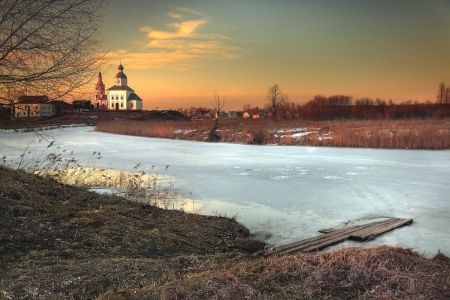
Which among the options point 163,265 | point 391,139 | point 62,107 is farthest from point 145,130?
point 163,265

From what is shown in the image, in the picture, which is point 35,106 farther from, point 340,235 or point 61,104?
point 340,235

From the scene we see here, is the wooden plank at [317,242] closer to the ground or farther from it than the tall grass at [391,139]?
closer to the ground

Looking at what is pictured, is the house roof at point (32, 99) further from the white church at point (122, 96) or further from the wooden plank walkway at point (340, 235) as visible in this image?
the white church at point (122, 96)

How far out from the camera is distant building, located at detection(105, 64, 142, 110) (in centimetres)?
10632

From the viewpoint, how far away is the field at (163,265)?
133 inches

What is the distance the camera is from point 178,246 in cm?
555

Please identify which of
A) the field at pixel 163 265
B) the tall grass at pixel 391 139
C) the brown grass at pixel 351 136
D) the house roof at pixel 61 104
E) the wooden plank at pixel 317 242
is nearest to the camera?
the field at pixel 163 265

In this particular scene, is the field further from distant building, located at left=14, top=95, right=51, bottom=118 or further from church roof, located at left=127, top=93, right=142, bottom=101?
church roof, located at left=127, top=93, right=142, bottom=101

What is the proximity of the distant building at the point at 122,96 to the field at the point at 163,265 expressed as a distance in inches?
4048

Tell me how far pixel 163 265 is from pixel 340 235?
313 cm

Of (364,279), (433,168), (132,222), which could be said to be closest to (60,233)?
(132,222)

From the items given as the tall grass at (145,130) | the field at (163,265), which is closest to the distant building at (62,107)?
the field at (163,265)

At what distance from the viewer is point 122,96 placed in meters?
110

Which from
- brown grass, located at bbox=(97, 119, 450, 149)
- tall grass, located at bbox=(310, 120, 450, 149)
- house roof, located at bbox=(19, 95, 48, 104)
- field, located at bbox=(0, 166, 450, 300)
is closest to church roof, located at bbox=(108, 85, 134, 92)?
brown grass, located at bbox=(97, 119, 450, 149)
